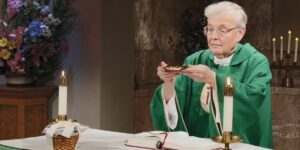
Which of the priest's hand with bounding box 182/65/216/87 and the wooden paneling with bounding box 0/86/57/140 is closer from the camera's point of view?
the priest's hand with bounding box 182/65/216/87

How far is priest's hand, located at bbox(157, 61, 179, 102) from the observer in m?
3.75

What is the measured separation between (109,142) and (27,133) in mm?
2518

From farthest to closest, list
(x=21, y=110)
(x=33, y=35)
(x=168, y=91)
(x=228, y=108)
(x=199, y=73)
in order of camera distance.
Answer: (x=21, y=110), (x=33, y=35), (x=168, y=91), (x=199, y=73), (x=228, y=108)

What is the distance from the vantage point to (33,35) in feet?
17.9

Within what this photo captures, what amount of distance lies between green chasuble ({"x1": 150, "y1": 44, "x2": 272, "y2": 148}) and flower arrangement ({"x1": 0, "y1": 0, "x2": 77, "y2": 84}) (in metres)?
1.81

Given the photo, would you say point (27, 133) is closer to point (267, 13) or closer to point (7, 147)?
point (7, 147)

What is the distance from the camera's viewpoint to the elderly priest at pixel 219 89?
12.3 feet

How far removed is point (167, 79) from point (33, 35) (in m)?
1.99

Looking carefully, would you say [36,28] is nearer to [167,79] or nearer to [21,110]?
[21,110]

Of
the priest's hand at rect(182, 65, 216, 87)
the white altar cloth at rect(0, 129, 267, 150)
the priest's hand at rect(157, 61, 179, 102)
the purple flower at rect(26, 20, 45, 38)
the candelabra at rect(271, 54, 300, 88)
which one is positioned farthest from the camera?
the candelabra at rect(271, 54, 300, 88)

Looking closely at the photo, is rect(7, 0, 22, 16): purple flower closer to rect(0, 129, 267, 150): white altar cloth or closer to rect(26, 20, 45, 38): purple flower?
rect(26, 20, 45, 38): purple flower

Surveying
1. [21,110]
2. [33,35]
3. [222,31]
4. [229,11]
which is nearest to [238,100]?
[222,31]

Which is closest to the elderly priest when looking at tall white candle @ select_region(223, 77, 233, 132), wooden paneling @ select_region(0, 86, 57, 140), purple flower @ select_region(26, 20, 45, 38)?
tall white candle @ select_region(223, 77, 233, 132)

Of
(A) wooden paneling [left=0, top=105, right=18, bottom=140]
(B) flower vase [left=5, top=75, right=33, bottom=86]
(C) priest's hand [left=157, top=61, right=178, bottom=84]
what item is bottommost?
(A) wooden paneling [left=0, top=105, right=18, bottom=140]
